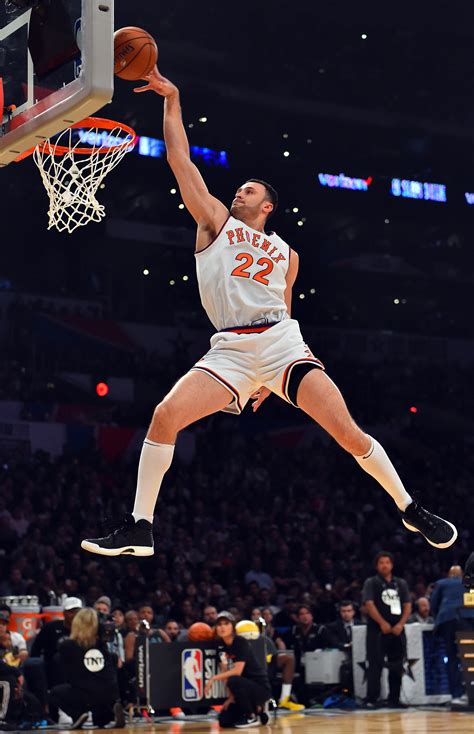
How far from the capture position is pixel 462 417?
2967 cm

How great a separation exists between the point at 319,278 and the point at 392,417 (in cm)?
409

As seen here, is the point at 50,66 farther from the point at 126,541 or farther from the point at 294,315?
the point at 294,315

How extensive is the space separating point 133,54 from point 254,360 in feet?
6.05

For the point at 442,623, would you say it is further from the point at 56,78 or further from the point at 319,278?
the point at 319,278

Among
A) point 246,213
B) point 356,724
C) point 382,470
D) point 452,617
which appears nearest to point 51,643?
point 356,724

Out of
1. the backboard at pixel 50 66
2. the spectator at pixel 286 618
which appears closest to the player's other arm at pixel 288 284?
the backboard at pixel 50 66

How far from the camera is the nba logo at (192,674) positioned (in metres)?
12.7

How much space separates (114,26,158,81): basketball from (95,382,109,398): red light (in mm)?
19504

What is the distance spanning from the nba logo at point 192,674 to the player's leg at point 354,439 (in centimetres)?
684

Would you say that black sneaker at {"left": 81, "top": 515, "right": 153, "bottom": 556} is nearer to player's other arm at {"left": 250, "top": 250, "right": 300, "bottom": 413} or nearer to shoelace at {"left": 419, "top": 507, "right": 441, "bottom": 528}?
player's other arm at {"left": 250, "top": 250, "right": 300, "bottom": 413}

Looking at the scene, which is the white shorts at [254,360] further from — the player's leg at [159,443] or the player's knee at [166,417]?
the player's knee at [166,417]

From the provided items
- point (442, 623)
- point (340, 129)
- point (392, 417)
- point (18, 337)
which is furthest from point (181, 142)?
point (392, 417)

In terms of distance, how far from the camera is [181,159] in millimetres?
6312

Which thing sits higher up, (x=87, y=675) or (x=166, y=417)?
(x=166, y=417)
